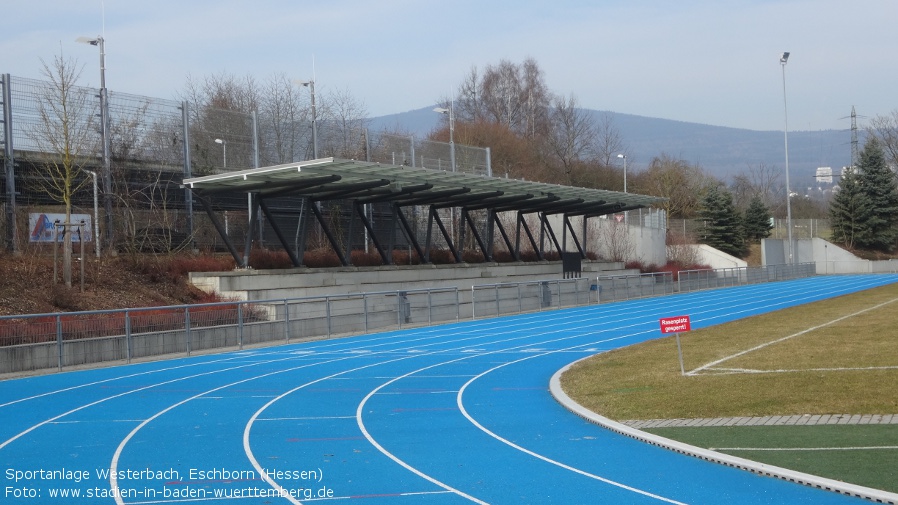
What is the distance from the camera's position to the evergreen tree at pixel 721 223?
75938 millimetres

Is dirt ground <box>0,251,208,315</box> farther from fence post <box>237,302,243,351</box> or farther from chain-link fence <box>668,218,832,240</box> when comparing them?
chain-link fence <box>668,218,832,240</box>

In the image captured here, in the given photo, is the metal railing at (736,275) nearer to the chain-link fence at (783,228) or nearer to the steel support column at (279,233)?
the chain-link fence at (783,228)

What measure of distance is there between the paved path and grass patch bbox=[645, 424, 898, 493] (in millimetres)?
243

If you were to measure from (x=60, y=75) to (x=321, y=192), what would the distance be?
10.4 m

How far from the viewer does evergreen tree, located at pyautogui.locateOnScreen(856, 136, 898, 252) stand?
81062 mm

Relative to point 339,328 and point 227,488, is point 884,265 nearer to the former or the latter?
point 339,328

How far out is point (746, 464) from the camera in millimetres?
9125

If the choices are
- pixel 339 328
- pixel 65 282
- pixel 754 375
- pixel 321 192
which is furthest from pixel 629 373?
pixel 321 192

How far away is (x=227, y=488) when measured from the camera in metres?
8.99

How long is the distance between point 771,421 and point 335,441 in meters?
5.41

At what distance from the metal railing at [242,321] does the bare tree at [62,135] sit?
7.96m

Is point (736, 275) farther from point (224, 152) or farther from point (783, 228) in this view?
point (783, 228)

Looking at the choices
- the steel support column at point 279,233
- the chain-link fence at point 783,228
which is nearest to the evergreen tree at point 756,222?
the chain-link fence at point 783,228

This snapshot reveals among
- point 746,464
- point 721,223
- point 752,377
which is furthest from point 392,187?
point 721,223
